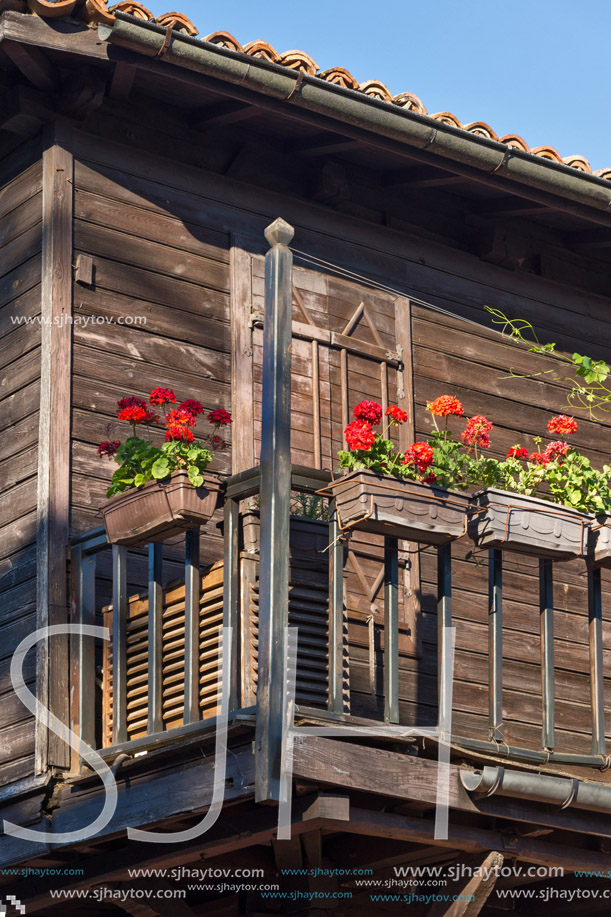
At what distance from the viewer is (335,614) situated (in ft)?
20.1

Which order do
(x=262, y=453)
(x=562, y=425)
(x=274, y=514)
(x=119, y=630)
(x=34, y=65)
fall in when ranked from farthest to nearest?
1. (x=34, y=65)
2. (x=562, y=425)
3. (x=119, y=630)
4. (x=262, y=453)
5. (x=274, y=514)

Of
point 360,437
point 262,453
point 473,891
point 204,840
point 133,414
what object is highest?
point 133,414

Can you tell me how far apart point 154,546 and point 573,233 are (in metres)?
4.22

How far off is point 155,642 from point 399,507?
116 cm

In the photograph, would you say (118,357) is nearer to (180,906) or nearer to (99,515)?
(99,515)

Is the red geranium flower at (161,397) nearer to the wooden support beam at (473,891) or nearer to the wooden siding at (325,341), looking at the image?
the wooden siding at (325,341)

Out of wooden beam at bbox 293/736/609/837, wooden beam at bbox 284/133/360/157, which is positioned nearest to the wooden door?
wooden beam at bbox 284/133/360/157

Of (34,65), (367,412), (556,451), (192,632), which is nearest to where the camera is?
(192,632)

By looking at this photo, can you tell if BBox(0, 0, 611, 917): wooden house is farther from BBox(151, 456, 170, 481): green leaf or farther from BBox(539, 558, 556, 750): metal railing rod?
BBox(151, 456, 170, 481): green leaf

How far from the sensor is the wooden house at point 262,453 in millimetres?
6137

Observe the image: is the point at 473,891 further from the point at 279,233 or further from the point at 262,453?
the point at 279,233

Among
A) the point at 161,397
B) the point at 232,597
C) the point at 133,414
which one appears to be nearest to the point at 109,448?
the point at 133,414

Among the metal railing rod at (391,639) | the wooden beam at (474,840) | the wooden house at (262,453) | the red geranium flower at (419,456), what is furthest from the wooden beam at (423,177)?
the wooden beam at (474,840)

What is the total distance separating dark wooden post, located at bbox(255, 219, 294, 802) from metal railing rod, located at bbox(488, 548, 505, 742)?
3.90ft
